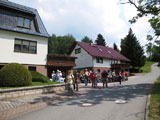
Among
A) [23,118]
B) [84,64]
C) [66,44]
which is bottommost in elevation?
[23,118]

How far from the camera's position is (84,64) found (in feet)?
109

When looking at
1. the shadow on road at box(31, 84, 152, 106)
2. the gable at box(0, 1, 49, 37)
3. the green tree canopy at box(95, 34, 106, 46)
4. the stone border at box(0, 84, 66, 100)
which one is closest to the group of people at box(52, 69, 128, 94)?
the shadow on road at box(31, 84, 152, 106)

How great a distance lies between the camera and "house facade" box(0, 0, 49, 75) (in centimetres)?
1520

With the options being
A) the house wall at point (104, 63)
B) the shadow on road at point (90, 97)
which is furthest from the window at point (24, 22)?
the house wall at point (104, 63)

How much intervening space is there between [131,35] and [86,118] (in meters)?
47.6

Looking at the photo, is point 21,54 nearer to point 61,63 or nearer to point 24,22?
point 24,22

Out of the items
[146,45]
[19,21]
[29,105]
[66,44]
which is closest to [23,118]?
[29,105]

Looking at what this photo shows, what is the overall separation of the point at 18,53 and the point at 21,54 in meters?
0.33

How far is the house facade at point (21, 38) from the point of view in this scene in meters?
15.2

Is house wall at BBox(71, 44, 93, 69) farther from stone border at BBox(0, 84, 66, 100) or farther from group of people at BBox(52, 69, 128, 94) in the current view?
stone border at BBox(0, 84, 66, 100)

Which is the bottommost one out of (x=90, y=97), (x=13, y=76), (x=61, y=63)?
(x=90, y=97)

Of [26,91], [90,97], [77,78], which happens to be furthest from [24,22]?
[90,97]

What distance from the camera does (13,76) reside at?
9.84 m

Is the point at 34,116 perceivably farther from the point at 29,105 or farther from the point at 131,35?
the point at 131,35
